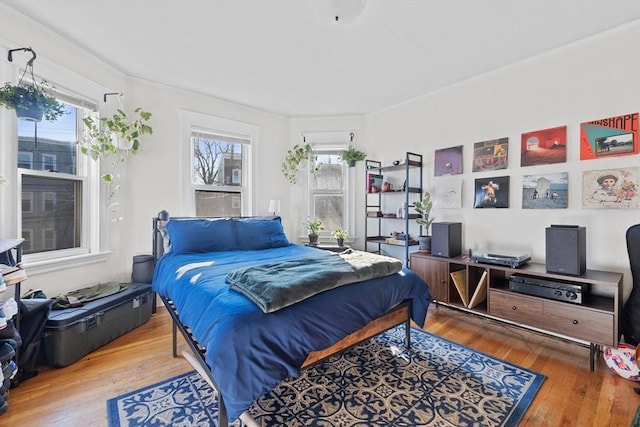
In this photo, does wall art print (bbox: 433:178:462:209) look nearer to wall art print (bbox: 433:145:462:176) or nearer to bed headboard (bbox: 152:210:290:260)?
wall art print (bbox: 433:145:462:176)

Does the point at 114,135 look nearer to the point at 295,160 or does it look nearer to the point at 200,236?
the point at 200,236

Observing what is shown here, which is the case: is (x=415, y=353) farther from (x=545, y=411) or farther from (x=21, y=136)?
(x=21, y=136)

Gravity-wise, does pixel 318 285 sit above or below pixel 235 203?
below

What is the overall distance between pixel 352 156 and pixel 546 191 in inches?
88.5

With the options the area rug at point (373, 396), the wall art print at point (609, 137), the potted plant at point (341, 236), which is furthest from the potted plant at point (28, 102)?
the wall art print at point (609, 137)

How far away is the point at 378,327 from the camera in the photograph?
199 centimetres

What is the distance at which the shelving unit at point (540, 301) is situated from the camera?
1.99 m

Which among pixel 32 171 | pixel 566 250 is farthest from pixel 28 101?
pixel 566 250

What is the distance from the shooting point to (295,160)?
4254 millimetres

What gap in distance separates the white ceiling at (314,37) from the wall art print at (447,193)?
113cm

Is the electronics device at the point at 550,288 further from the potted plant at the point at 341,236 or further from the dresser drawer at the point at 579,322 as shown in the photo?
the potted plant at the point at 341,236

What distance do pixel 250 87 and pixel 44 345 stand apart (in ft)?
9.94

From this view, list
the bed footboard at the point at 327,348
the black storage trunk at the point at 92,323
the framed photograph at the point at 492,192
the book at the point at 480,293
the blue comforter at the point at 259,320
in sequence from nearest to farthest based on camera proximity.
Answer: the blue comforter at the point at 259,320 < the bed footboard at the point at 327,348 < the black storage trunk at the point at 92,323 < the book at the point at 480,293 < the framed photograph at the point at 492,192

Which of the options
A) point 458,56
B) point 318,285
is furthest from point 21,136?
point 458,56
